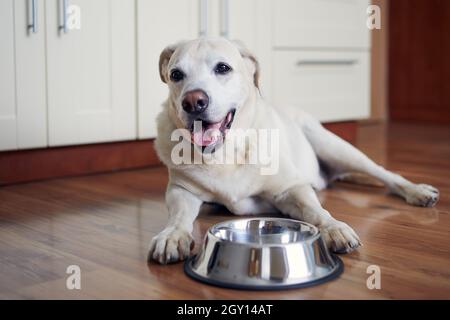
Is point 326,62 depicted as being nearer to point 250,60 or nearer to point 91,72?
point 91,72

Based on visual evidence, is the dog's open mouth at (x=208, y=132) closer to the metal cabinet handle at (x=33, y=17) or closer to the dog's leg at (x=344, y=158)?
the dog's leg at (x=344, y=158)

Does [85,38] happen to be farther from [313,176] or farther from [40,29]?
[313,176]

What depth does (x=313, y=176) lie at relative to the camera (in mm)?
2463

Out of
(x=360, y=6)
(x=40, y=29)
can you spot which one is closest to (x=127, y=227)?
(x=40, y=29)

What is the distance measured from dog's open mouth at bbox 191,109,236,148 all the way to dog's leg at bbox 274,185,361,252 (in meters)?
0.30

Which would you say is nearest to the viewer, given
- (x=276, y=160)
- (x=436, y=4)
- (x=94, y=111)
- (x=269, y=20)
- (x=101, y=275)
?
(x=101, y=275)

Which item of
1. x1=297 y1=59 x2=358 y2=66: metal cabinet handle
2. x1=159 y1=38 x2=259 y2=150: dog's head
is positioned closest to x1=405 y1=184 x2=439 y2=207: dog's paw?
x1=159 y1=38 x2=259 y2=150: dog's head

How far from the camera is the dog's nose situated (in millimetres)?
1767

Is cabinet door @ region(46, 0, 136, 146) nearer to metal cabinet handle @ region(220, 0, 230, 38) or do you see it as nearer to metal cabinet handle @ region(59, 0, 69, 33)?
metal cabinet handle @ region(59, 0, 69, 33)

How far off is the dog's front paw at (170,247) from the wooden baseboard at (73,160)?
1.23 m

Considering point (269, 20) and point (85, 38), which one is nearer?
point (85, 38)

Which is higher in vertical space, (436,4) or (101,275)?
(436,4)

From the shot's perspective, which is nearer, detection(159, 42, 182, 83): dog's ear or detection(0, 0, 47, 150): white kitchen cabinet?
detection(159, 42, 182, 83): dog's ear
